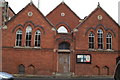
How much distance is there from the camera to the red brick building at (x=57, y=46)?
2625cm

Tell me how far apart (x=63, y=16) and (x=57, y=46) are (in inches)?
426

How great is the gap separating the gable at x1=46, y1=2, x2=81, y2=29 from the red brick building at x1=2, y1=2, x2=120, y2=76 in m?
8.88

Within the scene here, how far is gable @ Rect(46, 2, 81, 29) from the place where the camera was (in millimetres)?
36031

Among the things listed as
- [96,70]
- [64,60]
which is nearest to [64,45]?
[64,60]

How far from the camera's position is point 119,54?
2739 centimetres

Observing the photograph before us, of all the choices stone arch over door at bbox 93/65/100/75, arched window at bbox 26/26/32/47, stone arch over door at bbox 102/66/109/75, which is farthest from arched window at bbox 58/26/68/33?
stone arch over door at bbox 102/66/109/75

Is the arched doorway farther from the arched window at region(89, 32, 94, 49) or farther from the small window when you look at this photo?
the arched window at region(89, 32, 94, 49)

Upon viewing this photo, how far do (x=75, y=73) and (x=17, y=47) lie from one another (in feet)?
26.6

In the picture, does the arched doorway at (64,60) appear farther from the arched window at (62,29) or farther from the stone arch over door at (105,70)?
the arched window at (62,29)

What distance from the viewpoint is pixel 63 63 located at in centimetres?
2666

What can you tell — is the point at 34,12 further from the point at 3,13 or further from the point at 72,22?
the point at 72,22

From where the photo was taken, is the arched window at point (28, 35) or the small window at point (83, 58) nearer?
the small window at point (83, 58)

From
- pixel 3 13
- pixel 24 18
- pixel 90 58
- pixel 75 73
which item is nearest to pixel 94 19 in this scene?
pixel 90 58

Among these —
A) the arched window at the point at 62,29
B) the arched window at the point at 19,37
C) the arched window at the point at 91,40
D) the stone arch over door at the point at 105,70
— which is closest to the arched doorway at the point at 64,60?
the arched window at the point at 91,40
